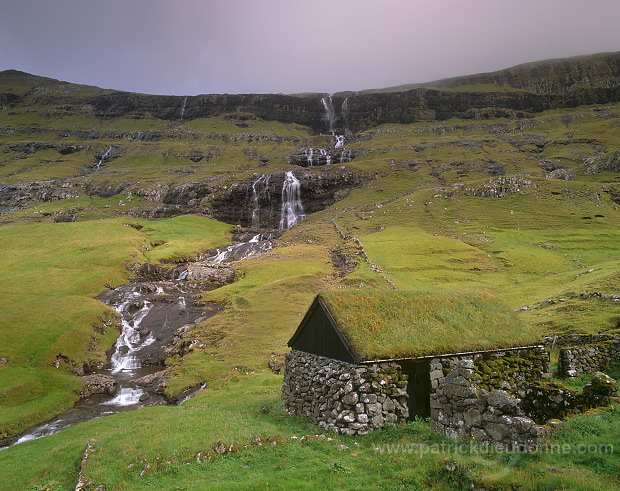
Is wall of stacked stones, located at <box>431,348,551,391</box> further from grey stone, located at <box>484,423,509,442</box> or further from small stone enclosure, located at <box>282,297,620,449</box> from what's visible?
grey stone, located at <box>484,423,509,442</box>

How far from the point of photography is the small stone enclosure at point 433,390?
39.3 ft

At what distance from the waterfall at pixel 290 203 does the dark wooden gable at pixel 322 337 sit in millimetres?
98630

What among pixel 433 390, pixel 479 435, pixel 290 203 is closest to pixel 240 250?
pixel 290 203

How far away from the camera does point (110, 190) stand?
478 feet

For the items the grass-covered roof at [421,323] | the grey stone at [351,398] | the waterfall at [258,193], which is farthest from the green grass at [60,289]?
the grass-covered roof at [421,323]

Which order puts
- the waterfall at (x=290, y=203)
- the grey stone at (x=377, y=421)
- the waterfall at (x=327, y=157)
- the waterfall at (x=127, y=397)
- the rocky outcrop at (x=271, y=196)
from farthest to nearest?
1. the waterfall at (x=327, y=157)
2. the rocky outcrop at (x=271, y=196)
3. the waterfall at (x=290, y=203)
4. the waterfall at (x=127, y=397)
5. the grey stone at (x=377, y=421)

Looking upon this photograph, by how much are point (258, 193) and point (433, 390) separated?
118 m

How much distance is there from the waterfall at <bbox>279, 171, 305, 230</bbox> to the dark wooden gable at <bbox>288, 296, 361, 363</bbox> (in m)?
98.6

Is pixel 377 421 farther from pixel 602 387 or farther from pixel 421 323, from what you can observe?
pixel 602 387

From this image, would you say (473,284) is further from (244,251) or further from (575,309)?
(244,251)

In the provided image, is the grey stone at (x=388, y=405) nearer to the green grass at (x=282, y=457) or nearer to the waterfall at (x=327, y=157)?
the green grass at (x=282, y=457)

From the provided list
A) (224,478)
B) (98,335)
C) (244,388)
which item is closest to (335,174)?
(98,335)

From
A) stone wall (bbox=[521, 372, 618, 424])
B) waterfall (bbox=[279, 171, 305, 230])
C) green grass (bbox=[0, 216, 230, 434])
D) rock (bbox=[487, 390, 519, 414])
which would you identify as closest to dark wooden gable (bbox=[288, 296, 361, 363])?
rock (bbox=[487, 390, 519, 414])

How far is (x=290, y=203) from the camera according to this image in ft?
425
